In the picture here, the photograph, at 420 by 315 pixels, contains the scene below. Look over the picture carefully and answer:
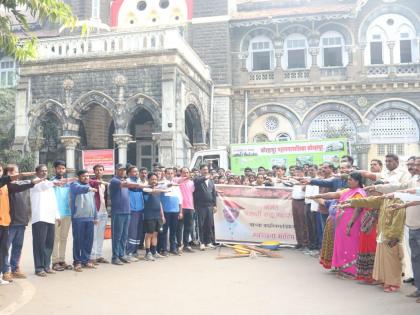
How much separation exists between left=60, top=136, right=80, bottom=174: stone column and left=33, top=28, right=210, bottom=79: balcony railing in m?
3.07

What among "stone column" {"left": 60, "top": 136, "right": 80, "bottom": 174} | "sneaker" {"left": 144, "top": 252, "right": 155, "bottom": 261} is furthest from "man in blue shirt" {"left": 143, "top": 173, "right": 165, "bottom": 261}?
"stone column" {"left": 60, "top": 136, "right": 80, "bottom": 174}

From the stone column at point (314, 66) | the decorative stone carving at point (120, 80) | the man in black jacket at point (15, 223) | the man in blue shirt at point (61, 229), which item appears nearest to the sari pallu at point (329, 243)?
the man in blue shirt at point (61, 229)

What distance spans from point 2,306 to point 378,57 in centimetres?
2048

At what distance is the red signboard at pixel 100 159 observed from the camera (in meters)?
16.0

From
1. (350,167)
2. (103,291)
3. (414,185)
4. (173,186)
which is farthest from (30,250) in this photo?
(414,185)

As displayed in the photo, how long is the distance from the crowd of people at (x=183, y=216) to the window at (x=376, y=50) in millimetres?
13618

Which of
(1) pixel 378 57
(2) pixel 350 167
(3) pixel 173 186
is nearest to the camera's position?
(2) pixel 350 167

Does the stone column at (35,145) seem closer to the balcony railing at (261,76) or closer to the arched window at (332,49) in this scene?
the balcony railing at (261,76)

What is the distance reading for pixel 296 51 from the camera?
72.0 feet

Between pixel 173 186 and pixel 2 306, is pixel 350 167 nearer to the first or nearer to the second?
pixel 173 186

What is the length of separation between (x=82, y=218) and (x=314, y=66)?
16.9 meters

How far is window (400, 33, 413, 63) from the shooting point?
2105 centimetres

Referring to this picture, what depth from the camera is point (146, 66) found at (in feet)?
51.4

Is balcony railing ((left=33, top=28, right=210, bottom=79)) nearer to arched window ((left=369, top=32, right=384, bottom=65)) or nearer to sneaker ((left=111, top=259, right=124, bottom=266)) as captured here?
sneaker ((left=111, top=259, right=124, bottom=266))
